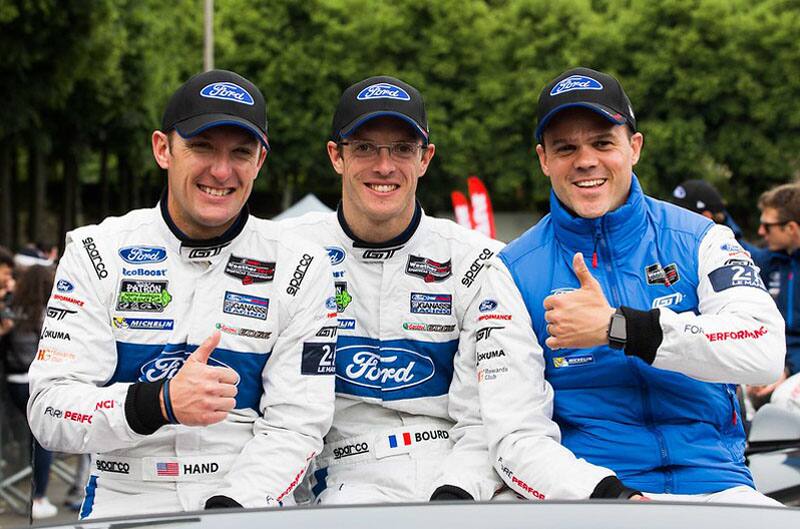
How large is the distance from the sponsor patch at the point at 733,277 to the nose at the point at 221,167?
1.54 metres

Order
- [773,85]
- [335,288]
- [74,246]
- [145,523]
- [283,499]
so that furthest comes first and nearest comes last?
[773,85] < [335,288] < [74,246] < [283,499] < [145,523]

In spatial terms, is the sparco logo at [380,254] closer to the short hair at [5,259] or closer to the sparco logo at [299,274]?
the sparco logo at [299,274]

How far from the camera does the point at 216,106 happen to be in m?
3.44

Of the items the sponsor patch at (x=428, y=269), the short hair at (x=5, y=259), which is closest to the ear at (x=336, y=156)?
the sponsor patch at (x=428, y=269)

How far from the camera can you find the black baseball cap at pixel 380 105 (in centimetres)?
371

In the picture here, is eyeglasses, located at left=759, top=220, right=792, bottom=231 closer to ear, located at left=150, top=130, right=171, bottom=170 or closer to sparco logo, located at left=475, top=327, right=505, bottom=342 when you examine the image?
sparco logo, located at left=475, top=327, right=505, bottom=342

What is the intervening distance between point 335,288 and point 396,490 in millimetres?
706

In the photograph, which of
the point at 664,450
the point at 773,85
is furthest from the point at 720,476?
the point at 773,85

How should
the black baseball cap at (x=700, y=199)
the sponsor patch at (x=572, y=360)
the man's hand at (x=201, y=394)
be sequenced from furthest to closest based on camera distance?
the black baseball cap at (x=700, y=199) < the sponsor patch at (x=572, y=360) < the man's hand at (x=201, y=394)

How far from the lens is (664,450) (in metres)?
3.31

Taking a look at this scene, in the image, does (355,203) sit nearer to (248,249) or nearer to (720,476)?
(248,249)

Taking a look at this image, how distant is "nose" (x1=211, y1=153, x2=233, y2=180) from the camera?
11.5 ft

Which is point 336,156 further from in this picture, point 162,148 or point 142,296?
point 142,296

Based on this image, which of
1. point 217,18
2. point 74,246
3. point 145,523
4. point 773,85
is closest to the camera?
point 145,523
